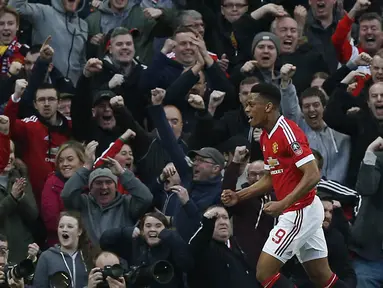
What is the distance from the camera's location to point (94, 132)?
17219 mm

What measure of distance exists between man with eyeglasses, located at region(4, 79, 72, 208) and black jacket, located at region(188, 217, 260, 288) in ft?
8.13

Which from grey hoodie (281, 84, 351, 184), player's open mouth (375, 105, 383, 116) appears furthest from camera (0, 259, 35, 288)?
player's open mouth (375, 105, 383, 116)

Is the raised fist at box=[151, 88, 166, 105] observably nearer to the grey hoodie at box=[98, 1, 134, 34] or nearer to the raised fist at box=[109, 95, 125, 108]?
the raised fist at box=[109, 95, 125, 108]

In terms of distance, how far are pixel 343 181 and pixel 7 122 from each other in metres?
3.74

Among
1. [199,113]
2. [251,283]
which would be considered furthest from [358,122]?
[251,283]

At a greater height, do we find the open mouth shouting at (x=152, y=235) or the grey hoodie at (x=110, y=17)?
the grey hoodie at (x=110, y=17)

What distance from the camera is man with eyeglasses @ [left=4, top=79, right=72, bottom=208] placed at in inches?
660

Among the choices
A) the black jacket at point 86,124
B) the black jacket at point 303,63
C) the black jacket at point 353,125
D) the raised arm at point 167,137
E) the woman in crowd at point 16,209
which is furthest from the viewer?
the black jacket at point 303,63

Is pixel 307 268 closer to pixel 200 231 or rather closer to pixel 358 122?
pixel 200 231

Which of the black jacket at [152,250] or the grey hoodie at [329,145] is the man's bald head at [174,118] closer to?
the grey hoodie at [329,145]

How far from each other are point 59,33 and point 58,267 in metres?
4.63

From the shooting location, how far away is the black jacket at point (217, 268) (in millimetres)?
14875

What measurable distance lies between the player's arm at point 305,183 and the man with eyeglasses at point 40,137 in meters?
3.96

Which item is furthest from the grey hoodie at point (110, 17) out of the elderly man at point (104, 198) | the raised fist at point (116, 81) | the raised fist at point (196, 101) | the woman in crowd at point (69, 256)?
the woman in crowd at point (69, 256)
